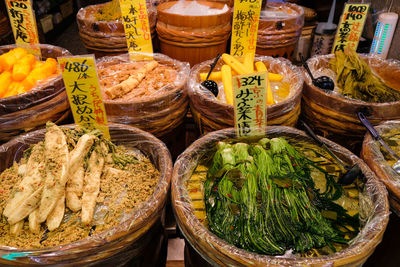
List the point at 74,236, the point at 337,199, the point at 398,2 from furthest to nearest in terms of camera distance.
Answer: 1. the point at 398,2
2. the point at 337,199
3. the point at 74,236

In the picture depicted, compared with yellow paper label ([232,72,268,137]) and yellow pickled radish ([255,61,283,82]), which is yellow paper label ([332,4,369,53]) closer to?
yellow pickled radish ([255,61,283,82])

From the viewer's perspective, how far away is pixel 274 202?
1514 mm

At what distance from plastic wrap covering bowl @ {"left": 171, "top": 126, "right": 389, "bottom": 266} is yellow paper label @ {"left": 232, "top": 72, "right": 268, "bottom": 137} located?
247 mm

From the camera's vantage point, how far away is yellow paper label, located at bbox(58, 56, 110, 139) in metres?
1.71

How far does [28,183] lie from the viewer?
1.44 meters

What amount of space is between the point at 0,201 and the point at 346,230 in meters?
1.92

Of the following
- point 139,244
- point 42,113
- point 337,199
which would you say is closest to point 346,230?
point 337,199

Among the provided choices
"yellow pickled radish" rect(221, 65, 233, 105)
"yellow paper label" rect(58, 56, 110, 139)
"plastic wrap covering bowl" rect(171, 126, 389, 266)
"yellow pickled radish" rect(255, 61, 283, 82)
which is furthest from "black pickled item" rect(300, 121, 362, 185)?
"yellow paper label" rect(58, 56, 110, 139)

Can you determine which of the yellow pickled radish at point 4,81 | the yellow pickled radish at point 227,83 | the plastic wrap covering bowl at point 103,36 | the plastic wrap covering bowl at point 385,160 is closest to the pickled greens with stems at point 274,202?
the plastic wrap covering bowl at point 385,160

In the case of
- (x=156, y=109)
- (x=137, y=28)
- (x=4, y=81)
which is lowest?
(x=156, y=109)

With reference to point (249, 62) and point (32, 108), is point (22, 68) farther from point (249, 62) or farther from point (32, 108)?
point (249, 62)

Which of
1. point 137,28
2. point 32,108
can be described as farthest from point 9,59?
point 137,28

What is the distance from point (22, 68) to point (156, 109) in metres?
1.30

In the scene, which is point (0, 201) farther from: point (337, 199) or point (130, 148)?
point (337, 199)
